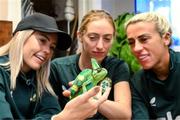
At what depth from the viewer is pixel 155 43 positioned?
1.20m

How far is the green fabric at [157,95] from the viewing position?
3.97 feet

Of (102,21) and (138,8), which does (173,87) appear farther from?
(138,8)

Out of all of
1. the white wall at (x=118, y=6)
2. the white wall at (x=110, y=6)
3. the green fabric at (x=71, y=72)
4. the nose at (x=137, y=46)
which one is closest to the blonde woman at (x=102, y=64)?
the green fabric at (x=71, y=72)

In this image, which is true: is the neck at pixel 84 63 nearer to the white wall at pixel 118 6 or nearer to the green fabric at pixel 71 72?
the green fabric at pixel 71 72

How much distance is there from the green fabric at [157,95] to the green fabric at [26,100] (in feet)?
1.15

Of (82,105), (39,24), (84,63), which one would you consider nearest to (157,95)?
(84,63)

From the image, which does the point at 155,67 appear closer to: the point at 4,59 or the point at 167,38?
the point at 167,38

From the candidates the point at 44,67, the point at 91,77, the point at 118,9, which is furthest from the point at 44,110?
the point at 118,9

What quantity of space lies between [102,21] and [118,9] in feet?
4.13

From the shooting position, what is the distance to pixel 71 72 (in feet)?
4.24

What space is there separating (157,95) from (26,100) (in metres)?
0.54

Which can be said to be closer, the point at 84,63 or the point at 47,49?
the point at 47,49

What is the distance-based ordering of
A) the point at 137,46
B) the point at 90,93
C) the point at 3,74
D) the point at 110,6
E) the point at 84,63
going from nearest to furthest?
the point at 90,93, the point at 3,74, the point at 137,46, the point at 84,63, the point at 110,6

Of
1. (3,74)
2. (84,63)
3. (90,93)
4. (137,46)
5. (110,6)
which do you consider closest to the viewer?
(90,93)
